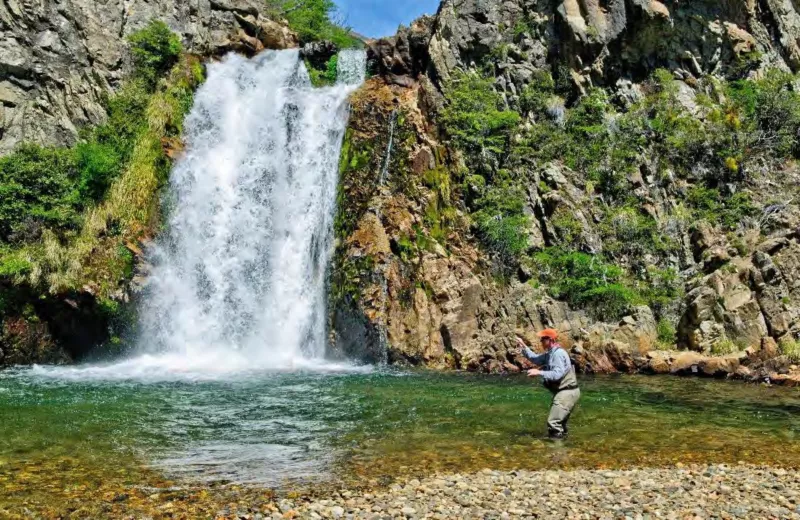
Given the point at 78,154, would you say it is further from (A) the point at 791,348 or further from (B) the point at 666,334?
(A) the point at 791,348

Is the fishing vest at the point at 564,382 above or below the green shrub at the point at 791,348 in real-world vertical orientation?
below

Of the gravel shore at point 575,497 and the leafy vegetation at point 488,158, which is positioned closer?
the gravel shore at point 575,497

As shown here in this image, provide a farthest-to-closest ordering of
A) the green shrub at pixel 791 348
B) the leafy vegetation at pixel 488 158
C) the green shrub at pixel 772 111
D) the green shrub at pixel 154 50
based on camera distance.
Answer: the green shrub at pixel 154 50 < the green shrub at pixel 772 111 < the leafy vegetation at pixel 488 158 < the green shrub at pixel 791 348

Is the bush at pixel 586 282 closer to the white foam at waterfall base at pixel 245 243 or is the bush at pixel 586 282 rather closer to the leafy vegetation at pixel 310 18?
the white foam at waterfall base at pixel 245 243

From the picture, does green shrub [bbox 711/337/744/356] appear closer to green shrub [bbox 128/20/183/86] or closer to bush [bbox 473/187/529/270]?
bush [bbox 473/187/529/270]

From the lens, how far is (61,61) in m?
27.6

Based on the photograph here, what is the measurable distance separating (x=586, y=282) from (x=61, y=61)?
24471mm

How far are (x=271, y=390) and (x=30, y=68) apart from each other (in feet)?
65.5

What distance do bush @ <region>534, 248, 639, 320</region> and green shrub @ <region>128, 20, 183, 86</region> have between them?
20693mm

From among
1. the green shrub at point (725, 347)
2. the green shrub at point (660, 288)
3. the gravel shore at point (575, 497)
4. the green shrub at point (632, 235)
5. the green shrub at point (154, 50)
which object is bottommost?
the gravel shore at point (575, 497)

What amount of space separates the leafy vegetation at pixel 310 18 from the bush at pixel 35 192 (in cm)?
2179

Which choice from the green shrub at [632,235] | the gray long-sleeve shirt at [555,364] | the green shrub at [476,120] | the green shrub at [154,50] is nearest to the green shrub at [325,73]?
the green shrub at [154,50]

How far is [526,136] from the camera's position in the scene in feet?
93.9

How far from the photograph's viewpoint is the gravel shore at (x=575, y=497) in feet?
22.0
